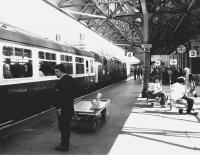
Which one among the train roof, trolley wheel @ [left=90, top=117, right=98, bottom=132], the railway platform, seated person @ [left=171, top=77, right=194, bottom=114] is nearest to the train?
the train roof

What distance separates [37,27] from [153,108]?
875 cm

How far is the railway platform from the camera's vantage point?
5906mm

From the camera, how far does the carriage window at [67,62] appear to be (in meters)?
13.2

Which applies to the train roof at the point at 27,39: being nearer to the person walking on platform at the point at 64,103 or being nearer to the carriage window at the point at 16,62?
the carriage window at the point at 16,62

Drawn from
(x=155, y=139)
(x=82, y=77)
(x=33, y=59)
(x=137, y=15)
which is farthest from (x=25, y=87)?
(x=137, y=15)

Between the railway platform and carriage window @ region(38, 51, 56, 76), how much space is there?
1654 millimetres

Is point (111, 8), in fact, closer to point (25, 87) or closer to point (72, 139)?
point (25, 87)

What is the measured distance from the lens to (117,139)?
6.76 m

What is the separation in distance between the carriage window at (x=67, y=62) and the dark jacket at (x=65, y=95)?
705 centimetres

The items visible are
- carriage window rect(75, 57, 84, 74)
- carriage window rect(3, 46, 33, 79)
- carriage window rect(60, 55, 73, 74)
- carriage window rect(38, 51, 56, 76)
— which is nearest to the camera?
carriage window rect(3, 46, 33, 79)

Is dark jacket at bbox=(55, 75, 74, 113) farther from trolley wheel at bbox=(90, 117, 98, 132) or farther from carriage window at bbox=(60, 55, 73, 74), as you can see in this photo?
carriage window at bbox=(60, 55, 73, 74)

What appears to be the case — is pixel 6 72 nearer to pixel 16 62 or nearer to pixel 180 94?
pixel 16 62

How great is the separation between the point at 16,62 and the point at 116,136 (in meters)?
3.69

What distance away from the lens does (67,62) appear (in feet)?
45.4
